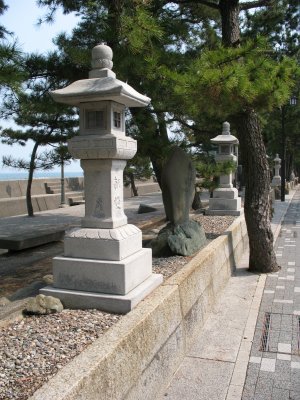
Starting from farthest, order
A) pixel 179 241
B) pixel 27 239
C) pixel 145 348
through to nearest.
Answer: pixel 27 239 < pixel 179 241 < pixel 145 348

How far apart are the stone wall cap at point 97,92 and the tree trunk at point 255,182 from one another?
3609 millimetres

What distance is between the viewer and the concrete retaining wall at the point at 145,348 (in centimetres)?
263

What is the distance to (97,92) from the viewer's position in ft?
12.9

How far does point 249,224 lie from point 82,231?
4.08m

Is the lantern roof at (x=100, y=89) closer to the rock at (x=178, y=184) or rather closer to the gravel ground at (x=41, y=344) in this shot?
the gravel ground at (x=41, y=344)

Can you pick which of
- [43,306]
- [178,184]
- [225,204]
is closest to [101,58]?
[43,306]

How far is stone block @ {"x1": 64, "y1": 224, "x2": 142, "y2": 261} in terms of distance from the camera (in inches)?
158

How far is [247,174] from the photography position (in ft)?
24.4

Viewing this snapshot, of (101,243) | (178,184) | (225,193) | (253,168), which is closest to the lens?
(101,243)

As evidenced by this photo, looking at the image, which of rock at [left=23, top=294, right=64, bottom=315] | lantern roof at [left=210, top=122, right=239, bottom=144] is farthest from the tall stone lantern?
lantern roof at [left=210, top=122, right=239, bottom=144]

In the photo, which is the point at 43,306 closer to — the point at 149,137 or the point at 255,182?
the point at 149,137

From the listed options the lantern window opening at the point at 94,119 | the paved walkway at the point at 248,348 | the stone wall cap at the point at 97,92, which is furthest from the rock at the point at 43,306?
the stone wall cap at the point at 97,92

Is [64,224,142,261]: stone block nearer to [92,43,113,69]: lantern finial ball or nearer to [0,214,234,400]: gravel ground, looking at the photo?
[0,214,234,400]: gravel ground

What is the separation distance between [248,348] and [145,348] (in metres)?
1.64
